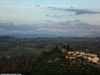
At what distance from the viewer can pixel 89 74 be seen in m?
42.0

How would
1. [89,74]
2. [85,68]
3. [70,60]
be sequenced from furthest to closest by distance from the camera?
[70,60], [85,68], [89,74]

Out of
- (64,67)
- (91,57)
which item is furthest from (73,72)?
(91,57)

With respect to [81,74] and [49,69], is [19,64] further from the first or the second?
[81,74]

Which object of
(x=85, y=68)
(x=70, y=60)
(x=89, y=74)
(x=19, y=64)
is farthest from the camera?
(x=19, y=64)

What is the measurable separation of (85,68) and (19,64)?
22859 millimetres

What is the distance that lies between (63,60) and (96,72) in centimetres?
1193

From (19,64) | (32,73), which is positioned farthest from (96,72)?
(19,64)

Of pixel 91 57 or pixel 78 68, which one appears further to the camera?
pixel 91 57

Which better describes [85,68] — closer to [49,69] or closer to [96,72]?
[96,72]

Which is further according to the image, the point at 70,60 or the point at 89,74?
the point at 70,60

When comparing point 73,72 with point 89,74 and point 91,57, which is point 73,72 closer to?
point 89,74

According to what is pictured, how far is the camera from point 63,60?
5406 cm

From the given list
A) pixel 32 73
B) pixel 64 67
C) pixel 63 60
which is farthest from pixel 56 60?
pixel 32 73

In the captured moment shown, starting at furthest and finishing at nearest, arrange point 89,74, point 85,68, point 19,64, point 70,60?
point 19,64 < point 70,60 < point 85,68 < point 89,74
